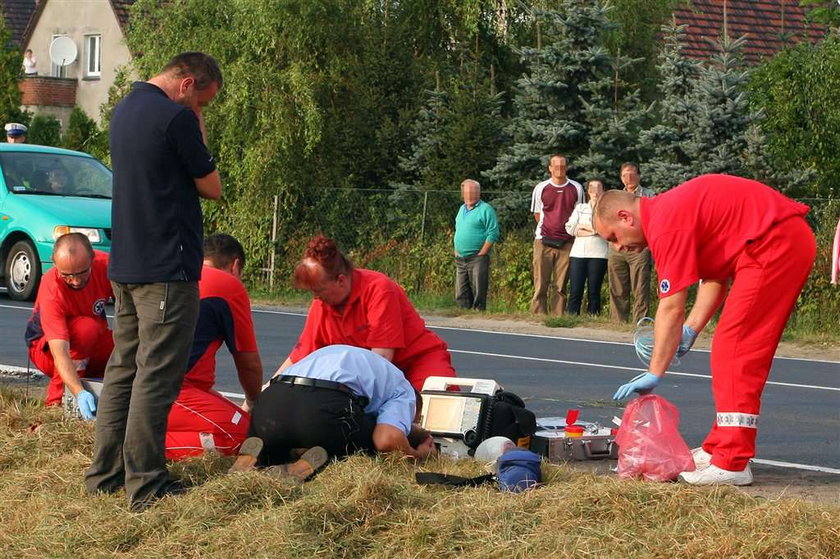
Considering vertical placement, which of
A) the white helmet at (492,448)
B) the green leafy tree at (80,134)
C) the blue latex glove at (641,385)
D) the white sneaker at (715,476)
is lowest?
the green leafy tree at (80,134)

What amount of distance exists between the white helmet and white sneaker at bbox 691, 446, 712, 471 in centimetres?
96

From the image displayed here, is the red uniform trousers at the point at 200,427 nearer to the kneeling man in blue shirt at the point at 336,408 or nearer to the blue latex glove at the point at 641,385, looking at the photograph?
the kneeling man in blue shirt at the point at 336,408

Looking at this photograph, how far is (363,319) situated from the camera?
8477 millimetres

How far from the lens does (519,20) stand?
27.2 metres

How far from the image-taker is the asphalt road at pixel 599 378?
32.6 ft

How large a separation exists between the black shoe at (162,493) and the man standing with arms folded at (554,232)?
39.1 ft

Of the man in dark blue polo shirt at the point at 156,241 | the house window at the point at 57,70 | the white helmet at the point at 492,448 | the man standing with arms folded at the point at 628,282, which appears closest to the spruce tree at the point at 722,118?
the man standing with arms folded at the point at 628,282

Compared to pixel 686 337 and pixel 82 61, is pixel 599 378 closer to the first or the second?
pixel 686 337

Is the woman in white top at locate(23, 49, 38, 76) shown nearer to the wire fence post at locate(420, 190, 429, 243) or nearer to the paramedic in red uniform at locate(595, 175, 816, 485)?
the wire fence post at locate(420, 190, 429, 243)

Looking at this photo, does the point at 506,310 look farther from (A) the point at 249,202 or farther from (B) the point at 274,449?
(B) the point at 274,449

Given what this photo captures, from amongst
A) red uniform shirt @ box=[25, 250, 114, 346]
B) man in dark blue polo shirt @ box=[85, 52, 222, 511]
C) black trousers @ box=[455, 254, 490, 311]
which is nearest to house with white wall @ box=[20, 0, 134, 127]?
black trousers @ box=[455, 254, 490, 311]

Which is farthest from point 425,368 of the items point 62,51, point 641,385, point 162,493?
point 62,51

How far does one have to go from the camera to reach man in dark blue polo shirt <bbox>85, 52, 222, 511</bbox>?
6559 mm

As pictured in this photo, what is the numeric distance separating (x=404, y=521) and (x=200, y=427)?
1.91m
